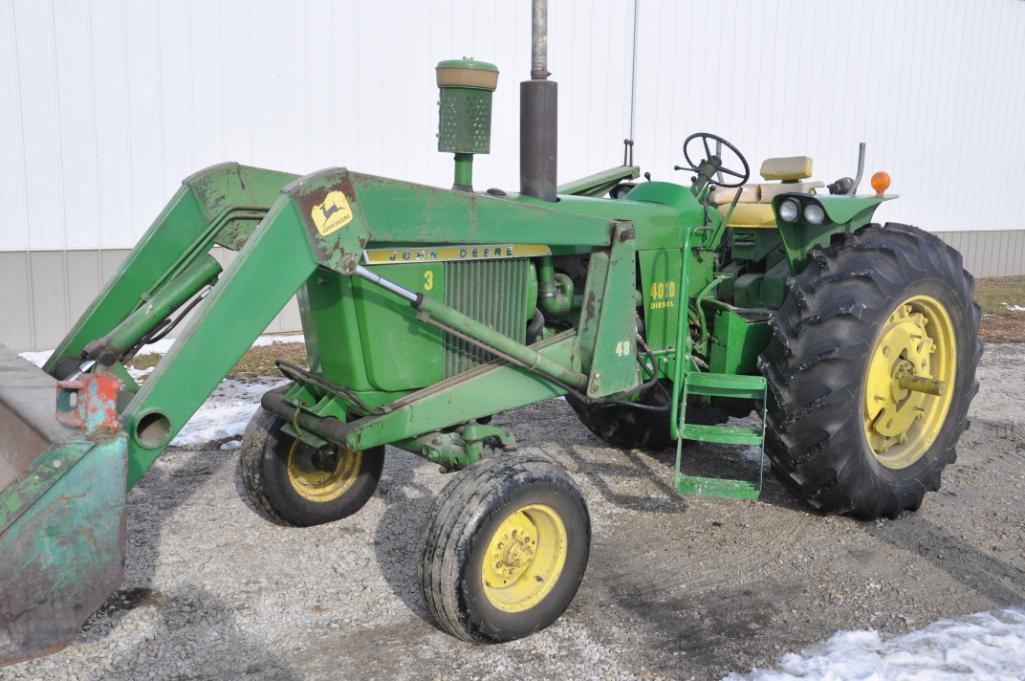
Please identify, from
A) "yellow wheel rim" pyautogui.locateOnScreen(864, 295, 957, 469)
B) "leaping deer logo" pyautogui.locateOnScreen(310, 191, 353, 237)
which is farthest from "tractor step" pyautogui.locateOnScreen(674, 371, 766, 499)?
"leaping deer logo" pyautogui.locateOnScreen(310, 191, 353, 237)

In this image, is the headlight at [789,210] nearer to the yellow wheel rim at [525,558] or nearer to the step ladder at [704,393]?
the step ladder at [704,393]

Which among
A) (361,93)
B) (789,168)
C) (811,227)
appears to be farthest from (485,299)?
(361,93)

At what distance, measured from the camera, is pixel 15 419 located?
2.95 metres

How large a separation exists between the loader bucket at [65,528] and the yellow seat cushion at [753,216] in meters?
3.40

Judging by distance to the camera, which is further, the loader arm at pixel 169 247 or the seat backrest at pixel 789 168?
the seat backrest at pixel 789 168

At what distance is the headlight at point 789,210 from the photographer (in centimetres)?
450

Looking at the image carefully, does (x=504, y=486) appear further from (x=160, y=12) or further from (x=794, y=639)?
(x=160, y=12)

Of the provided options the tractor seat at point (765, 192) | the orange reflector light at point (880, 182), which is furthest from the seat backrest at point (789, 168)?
the orange reflector light at point (880, 182)

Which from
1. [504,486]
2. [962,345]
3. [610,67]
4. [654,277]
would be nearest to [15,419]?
[504,486]

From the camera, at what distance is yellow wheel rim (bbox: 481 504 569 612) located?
10.8 feet

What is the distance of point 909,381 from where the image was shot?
4473 mm

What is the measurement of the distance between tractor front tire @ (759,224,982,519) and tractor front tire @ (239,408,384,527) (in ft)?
6.30

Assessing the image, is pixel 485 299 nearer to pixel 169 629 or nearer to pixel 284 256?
pixel 284 256

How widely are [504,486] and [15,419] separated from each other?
1.58m
